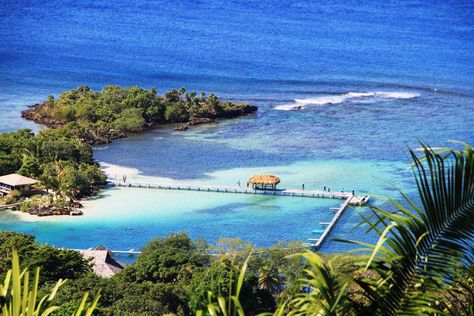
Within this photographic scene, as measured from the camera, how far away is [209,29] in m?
90.3

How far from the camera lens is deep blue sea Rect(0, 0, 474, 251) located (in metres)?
31.0

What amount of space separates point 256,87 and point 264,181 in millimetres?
26504

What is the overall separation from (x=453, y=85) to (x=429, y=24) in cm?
3912

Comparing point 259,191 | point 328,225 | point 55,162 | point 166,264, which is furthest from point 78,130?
point 166,264

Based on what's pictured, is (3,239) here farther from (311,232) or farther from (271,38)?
(271,38)

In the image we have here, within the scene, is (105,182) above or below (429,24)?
below

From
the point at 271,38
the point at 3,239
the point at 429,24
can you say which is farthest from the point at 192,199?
the point at 429,24

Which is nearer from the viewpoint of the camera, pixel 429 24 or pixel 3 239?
pixel 3 239

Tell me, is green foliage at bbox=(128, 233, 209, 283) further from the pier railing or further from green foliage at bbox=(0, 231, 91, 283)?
the pier railing

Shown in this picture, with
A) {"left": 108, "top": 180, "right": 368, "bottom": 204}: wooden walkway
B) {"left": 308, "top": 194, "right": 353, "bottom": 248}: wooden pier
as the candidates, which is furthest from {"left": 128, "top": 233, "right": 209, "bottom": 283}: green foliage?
{"left": 108, "top": 180, "right": 368, "bottom": 204}: wooden walkway

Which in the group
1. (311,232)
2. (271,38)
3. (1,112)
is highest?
(271,38)

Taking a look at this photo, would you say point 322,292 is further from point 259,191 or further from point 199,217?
point 259,191

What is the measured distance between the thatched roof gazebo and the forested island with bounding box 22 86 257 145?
1141 centimetres

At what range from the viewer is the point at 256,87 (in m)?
59.6
